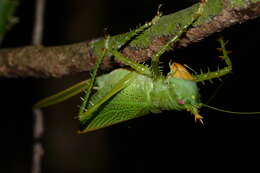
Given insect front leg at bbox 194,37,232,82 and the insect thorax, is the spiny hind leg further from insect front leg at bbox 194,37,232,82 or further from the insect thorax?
insect front leg at bbox 194,37,232,82

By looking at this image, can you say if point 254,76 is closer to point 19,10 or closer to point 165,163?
point 165,163

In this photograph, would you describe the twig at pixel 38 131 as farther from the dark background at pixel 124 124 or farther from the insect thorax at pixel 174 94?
the insect thorax at pixel 174 94

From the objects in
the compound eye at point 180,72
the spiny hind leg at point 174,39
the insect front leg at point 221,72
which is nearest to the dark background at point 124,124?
the insect front leg at point 221,72

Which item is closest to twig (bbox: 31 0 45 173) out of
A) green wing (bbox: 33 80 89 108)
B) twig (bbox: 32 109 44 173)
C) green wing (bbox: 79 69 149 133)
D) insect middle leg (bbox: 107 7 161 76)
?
twig (bbox: 32 109 44 173)

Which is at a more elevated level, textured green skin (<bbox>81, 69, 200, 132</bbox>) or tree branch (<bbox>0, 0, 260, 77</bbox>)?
tree branch (<bbox>0, 0, 260, 77</bbox>)

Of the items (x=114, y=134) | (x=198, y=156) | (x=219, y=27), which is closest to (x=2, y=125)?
(x=114, y=134)

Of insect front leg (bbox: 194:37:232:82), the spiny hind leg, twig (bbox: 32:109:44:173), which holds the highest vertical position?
the spiny hind leg

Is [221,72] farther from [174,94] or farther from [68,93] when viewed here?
[68,93]
